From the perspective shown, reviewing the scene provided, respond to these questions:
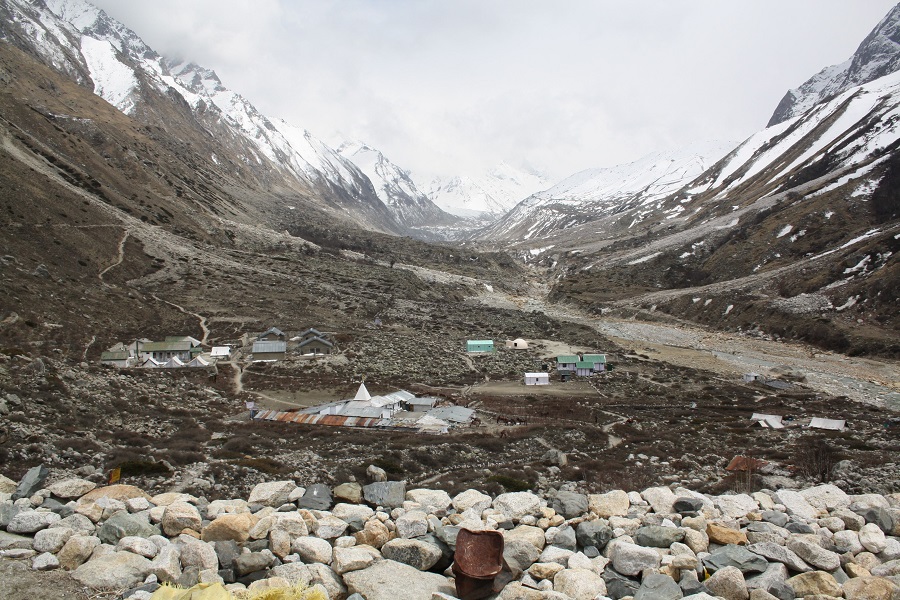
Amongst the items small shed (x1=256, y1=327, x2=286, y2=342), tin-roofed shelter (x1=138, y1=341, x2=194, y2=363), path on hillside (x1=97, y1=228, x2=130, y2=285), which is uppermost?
path on hillside (x1=97, y1=228, x2=130, y2=285)

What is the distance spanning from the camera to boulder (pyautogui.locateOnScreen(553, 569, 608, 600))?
926cm

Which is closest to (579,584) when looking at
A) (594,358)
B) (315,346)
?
(594,358)

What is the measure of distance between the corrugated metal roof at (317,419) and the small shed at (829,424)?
92.5 feet

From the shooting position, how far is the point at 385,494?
1326cm

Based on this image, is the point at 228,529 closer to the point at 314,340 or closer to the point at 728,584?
the point at 728,584

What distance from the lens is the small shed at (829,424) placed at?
→ 117 feet

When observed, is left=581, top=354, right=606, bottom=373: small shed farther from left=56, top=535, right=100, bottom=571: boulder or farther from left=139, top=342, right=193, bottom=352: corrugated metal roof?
left=56, top=535, right=100, bottom=571: boulder

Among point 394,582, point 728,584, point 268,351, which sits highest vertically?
point 268,351

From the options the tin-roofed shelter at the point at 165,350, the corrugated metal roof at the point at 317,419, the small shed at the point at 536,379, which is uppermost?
the tin-roofed shelter at the point at 165,350

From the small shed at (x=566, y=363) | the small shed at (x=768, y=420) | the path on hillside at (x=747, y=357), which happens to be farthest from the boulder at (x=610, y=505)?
the small shed at (x=566, y=363)

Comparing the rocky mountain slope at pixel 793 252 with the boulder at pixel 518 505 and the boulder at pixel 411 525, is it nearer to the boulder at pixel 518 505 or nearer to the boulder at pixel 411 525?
the boulder at pixel 518 505

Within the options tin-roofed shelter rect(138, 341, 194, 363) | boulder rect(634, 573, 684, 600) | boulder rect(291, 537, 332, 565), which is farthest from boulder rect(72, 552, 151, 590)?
tin-roofed shelter rect(138, 341, 194, 363)

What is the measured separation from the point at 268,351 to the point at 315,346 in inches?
212

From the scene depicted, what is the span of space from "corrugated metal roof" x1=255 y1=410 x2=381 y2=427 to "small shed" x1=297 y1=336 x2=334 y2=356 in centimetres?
2588
